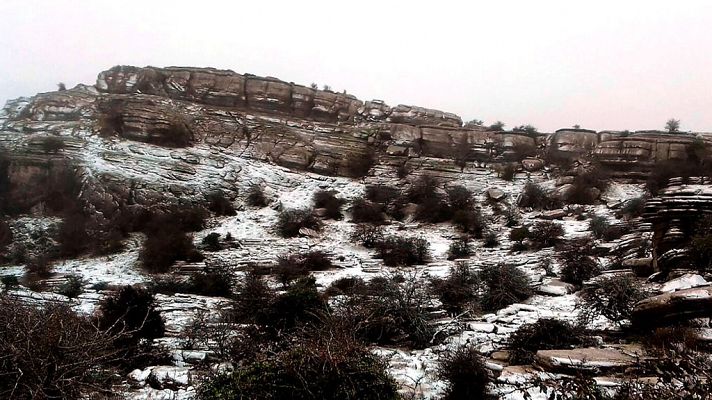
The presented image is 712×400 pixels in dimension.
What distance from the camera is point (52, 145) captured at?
75.8ft

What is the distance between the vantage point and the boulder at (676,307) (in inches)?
253

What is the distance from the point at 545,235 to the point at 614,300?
8.44 metres

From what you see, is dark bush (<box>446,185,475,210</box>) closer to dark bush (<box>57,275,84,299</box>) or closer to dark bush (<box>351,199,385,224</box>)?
dark bush (<box>351,199,385,224</box>)

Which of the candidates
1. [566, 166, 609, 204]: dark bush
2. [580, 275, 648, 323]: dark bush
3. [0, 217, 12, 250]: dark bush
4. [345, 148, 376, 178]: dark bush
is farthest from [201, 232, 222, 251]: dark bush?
[566, 166, 609, 204]: dark bush

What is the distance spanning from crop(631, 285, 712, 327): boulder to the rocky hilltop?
0.02m

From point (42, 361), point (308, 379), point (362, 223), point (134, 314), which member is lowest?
point (362, 223)

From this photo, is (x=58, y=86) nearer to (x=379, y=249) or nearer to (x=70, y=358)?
(x=379, y=249)

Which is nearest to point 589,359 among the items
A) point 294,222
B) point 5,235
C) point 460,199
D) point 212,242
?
point 212,242

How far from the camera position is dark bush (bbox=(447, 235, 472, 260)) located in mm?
15945

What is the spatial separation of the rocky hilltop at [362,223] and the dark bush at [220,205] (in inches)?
4.0

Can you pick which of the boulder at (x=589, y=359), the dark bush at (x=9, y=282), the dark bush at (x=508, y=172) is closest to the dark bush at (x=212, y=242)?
the dark bush at (x=9, y=282)

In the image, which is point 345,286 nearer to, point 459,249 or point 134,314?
point 459,249

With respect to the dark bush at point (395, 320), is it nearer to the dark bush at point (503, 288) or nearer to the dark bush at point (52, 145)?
the dark bush at point (503, 288)

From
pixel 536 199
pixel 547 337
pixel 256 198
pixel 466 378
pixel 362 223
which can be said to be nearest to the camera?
pixel 466 378
